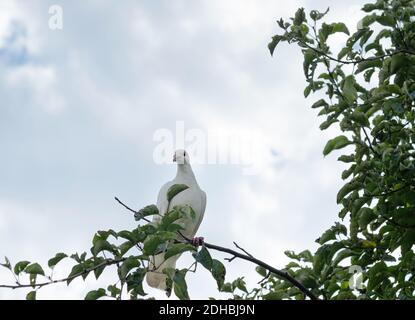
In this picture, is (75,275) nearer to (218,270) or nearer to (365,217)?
(218,270)

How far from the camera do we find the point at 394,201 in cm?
514

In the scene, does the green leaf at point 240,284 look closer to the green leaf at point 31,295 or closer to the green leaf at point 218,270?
the green leaf at point 218,270

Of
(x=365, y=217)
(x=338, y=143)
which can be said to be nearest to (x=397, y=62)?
(x=338, y=143)

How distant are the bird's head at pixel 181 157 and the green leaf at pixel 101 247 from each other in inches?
172

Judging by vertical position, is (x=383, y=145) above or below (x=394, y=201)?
above

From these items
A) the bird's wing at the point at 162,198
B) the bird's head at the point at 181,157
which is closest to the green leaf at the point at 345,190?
the bird's wing at the point at 162,198

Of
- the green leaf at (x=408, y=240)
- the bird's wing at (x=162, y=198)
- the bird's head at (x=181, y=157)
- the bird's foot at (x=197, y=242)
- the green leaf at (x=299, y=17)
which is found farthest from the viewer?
the bird's head at (x=181, y=157)

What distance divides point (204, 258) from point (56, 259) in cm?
78

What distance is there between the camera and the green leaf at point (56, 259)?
4305 mm

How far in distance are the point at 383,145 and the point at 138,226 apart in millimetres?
1700

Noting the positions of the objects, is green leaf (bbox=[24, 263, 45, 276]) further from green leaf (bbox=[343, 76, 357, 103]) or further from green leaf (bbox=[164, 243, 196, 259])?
green leaf (bbox=[343, 76, 357, 103])
